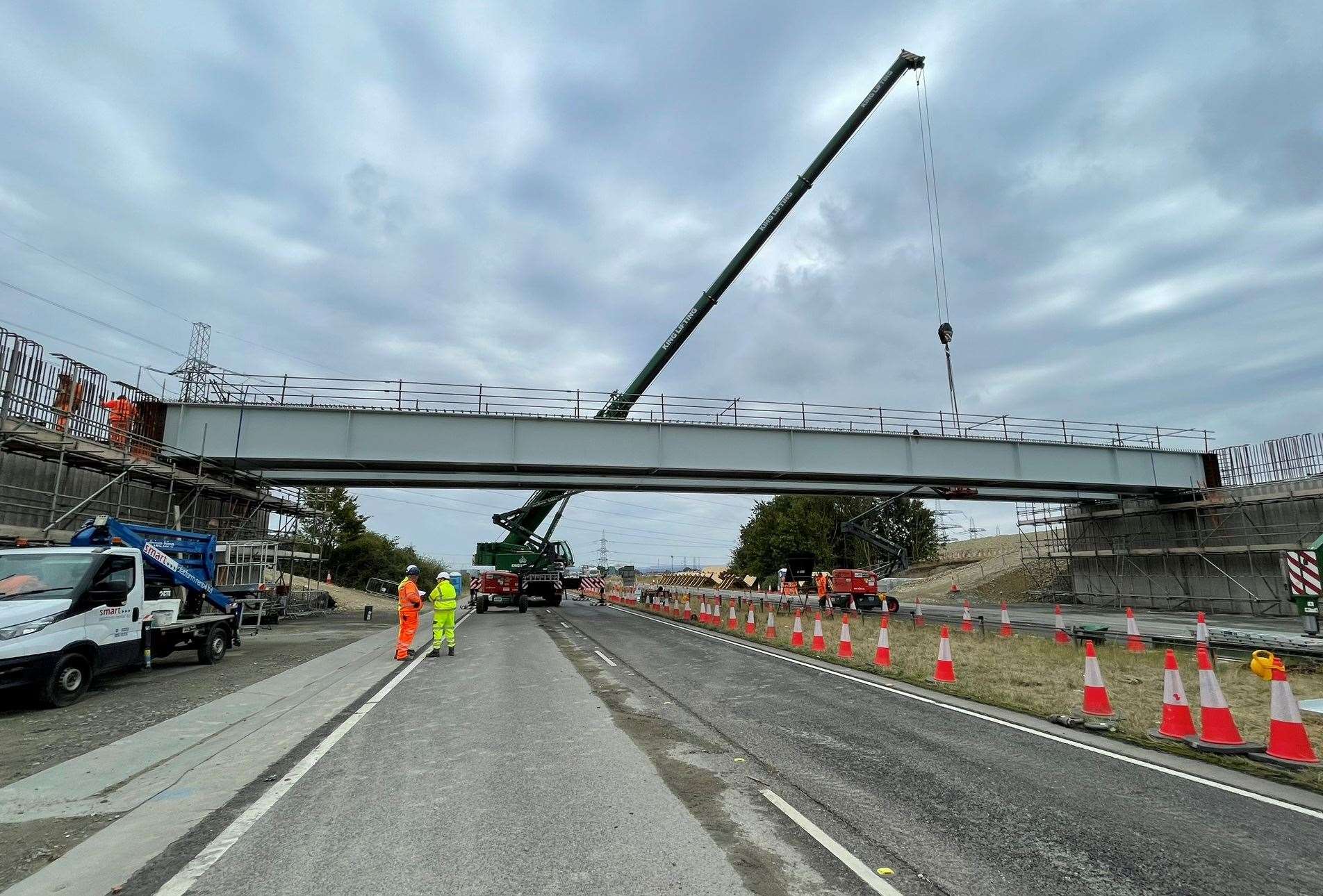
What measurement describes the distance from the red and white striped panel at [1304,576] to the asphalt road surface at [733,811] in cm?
1275

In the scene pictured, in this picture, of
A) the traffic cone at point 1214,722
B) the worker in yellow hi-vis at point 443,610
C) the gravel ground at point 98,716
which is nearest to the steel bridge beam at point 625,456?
the gravel ground at point 98,716

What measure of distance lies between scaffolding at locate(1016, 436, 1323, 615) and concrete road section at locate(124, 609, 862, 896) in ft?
100

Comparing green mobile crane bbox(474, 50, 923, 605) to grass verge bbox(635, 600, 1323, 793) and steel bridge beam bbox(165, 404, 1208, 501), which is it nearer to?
steel bridge beam bbox(165, 404, 1208, 501)

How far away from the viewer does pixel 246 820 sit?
493 centimetres

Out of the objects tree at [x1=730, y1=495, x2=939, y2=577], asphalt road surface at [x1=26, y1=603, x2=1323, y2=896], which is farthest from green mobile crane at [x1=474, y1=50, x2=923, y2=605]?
tree at [x1=730, y1=495, x2=939, y2=577]

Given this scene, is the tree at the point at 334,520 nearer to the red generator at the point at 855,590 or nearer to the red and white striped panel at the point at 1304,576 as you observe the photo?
the red generator at the point at 855,590

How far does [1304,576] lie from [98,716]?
2273 centimetres

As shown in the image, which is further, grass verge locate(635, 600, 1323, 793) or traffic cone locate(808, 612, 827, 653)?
traffic cone locate(808, 612, 827, 653)

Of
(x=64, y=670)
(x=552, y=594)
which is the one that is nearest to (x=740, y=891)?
(x=64, y=670)

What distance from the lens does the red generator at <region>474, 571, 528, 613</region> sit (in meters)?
31.8

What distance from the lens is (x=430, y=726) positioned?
7.96m

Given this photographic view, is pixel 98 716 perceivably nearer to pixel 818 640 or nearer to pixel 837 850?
pixel 837 850

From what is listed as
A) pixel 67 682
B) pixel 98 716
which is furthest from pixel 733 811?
pixel 67 682

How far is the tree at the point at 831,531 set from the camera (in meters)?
61.4
